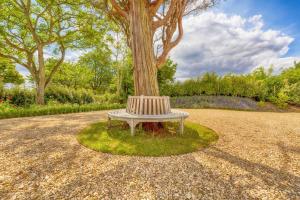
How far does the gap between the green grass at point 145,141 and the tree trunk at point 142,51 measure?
124 cm

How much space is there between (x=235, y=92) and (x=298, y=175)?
11.2 m

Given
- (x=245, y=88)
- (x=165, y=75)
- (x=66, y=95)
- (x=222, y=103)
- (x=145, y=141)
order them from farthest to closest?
(x=165, y=75) < (x=66, y=95) < (x=245, y=88) < (x=222, y=103) < (x=145, y=141)

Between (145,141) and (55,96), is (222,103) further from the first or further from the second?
(55,96)

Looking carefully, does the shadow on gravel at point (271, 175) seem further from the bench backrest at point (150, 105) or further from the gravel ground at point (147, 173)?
the bench backrest at point (150, 105)

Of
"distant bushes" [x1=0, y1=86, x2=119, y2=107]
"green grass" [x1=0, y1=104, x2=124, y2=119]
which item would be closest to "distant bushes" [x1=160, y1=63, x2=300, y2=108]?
"distant bushes" [x1=0, y1=86, x2=119, y2=107]

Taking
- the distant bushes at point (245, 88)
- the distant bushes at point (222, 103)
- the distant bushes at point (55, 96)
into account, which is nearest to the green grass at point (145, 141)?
the distant bushes at point (222, 103)

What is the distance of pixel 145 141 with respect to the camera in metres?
3.68

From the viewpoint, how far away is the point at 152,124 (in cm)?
459

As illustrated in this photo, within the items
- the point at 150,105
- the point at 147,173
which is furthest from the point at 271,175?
the point at 150,105

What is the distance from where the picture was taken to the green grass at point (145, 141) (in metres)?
3.19

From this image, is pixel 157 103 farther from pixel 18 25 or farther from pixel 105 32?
pixel 18 25

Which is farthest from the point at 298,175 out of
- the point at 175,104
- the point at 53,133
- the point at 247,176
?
the point at 175,104

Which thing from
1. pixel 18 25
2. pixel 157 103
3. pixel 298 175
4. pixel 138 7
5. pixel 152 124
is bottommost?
pixel 298 175

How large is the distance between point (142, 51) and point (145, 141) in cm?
240
